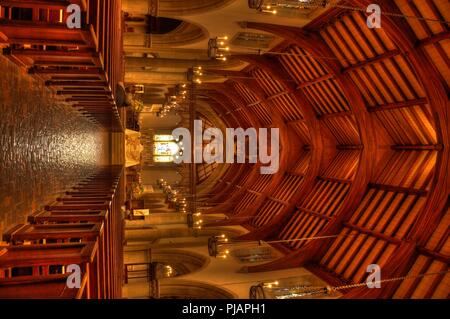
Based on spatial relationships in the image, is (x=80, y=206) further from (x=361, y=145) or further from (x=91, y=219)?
(x=361, y=145)

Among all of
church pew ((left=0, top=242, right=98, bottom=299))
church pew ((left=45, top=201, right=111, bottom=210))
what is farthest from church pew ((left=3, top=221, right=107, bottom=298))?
church pew ((left=45, top=201, right=111, bottom=210))

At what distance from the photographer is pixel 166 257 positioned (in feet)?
41.8

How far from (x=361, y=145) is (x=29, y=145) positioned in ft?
28.8

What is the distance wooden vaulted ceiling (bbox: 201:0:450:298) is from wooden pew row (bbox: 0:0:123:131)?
180 inches

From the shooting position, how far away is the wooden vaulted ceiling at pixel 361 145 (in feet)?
24.5

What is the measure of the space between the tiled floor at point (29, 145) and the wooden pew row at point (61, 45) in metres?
0.29

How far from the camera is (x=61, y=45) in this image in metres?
4.64

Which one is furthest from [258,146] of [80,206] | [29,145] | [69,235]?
[69,235]

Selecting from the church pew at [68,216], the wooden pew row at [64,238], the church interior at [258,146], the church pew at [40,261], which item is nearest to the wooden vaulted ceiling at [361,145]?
the church interior at [258,146]

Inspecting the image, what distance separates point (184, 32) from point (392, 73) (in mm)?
6496

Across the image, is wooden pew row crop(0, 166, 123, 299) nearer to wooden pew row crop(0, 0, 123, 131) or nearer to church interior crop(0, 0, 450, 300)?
church interior crop(0, 0, 450, 300)
